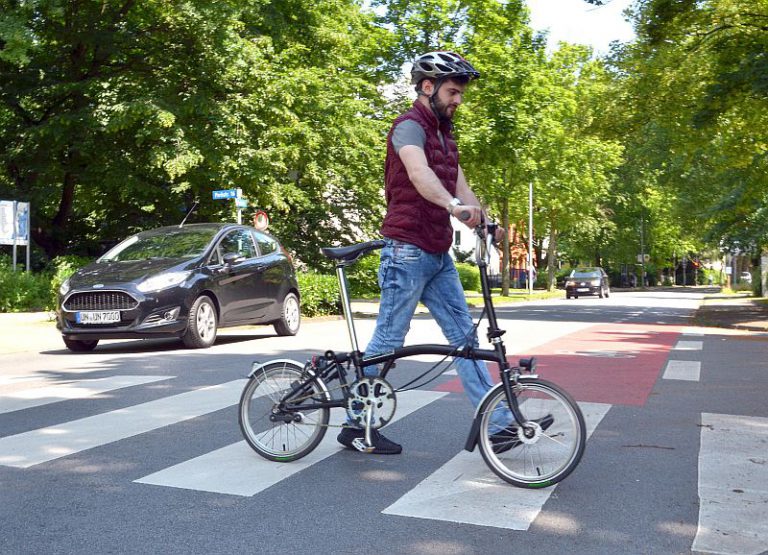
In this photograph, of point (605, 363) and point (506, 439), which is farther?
point (605, 363)

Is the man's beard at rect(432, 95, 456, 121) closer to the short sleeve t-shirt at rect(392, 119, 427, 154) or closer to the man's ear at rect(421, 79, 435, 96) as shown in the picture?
the man's ear at rect(421, 79, 435, 96)

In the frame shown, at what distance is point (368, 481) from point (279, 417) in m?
0.73

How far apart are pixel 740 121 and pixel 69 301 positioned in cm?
1649

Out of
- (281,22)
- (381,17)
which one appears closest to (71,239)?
(281,22)

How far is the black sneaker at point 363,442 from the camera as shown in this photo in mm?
5152

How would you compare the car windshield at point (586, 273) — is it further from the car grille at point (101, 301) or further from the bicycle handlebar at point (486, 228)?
the bicycle handlebar at point (486, 228)

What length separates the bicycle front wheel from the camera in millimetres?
4586

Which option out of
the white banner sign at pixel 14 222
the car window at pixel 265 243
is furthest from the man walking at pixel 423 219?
the white banner sign at pixel 14 222

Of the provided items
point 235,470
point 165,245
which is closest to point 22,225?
point 165,245

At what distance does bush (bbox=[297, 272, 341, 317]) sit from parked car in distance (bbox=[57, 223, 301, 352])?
6018mm

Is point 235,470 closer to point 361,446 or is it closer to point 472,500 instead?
point 361,446

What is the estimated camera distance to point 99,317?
37.6 ft

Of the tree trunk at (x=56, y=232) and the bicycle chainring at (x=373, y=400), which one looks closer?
the bicycle chainring at (x=373, y=400)

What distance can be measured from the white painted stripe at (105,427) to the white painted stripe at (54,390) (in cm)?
81
